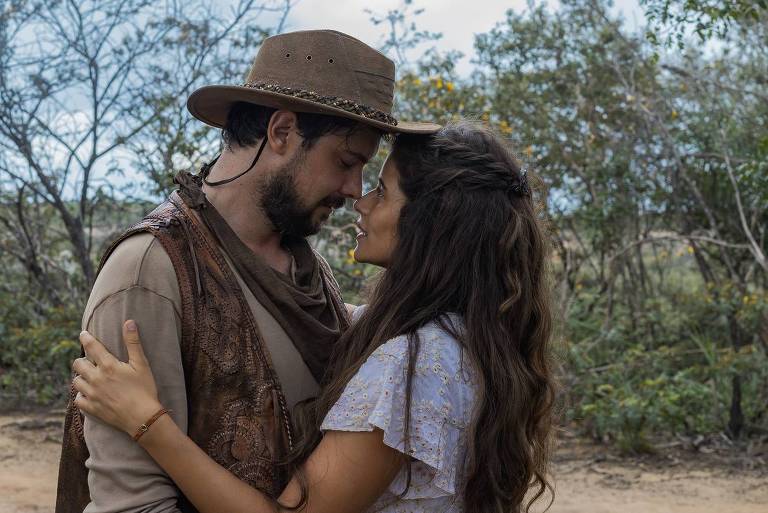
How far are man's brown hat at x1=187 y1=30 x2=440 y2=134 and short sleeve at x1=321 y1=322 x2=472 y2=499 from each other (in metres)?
0.57

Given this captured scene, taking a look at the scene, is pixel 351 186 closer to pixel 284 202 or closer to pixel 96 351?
pixel 284 202

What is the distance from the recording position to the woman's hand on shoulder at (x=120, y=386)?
1940mm

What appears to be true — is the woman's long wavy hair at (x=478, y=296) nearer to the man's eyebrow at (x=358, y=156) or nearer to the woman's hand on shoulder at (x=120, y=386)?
the man's eyebrow at (x=358, y=156)

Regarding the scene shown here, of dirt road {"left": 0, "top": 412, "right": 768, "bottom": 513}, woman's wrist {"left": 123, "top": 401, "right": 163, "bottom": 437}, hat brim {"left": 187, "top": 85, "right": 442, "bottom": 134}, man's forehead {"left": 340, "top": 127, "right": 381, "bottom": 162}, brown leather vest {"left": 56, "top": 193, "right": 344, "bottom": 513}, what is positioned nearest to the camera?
woman's wrist {"left": 123, "top": 401, "right": 163, "bottom": 437}

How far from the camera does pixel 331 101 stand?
2.32 metres

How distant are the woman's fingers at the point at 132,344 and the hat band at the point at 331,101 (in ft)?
2.27

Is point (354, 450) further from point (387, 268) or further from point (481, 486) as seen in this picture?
point (387, 268)

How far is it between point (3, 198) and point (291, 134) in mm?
6474

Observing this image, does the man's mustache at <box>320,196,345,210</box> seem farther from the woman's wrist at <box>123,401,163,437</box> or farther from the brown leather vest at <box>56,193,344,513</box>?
the woman's wrist at <box>123,401,163,437</box>

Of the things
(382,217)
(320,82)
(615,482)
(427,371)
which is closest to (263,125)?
(320,82)

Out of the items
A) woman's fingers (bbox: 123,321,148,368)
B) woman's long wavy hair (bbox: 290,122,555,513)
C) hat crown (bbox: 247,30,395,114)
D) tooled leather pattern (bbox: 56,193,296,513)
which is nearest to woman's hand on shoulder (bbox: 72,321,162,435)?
woman's fingers (bbox: 123,321,148,368)

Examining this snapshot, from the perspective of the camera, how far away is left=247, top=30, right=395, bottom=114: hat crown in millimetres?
2346

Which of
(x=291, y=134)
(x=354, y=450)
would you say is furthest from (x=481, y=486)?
(x=291, y=134)

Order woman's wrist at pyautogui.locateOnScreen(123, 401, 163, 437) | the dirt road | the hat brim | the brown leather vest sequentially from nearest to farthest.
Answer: woman's wrist at pyautogui.locateOnScreen(123, 401, 163, 437)
the brown leather vest
the hat brim
the dirt road
